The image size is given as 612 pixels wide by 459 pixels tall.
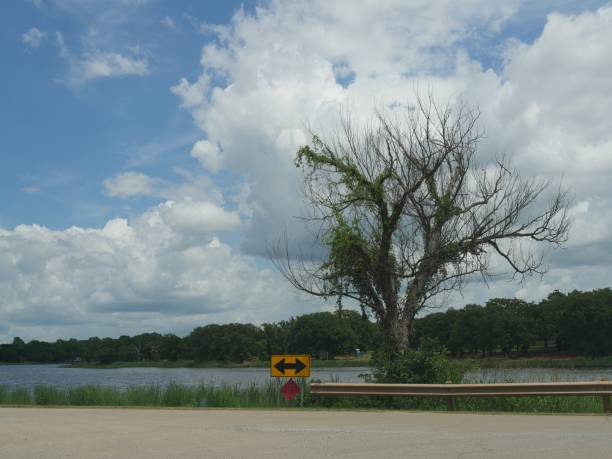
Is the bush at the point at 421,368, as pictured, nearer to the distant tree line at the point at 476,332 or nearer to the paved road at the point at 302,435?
the paved road at the point at 302,435

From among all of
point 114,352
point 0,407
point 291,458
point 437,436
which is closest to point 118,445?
point 291,458

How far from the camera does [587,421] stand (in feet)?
45.8

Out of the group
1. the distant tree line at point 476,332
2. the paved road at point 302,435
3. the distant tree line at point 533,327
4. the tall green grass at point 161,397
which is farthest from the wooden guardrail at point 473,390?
the distant tree line at point 533,327

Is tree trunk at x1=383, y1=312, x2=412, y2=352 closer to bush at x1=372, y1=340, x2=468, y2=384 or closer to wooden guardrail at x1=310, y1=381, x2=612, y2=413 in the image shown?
bush at x1=372, y1=340, x2=468, y2=384

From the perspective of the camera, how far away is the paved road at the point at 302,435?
32.4 feet

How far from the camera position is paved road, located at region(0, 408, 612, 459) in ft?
32.4

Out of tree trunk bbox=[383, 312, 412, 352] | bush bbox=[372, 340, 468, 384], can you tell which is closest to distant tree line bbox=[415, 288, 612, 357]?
tree trunk bbox=[383, 312, 412, 352]

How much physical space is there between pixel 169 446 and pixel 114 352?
11342 cm

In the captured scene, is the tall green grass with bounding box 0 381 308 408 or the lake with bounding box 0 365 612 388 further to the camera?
the lake with bounding box 0 365 612 388

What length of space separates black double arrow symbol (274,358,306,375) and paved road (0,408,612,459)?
2.46 m

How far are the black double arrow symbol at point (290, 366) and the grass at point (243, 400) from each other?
1.12 meters

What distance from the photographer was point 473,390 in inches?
658

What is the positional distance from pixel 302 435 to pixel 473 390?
6495mm

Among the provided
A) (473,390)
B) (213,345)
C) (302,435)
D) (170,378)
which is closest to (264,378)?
(170,378)
